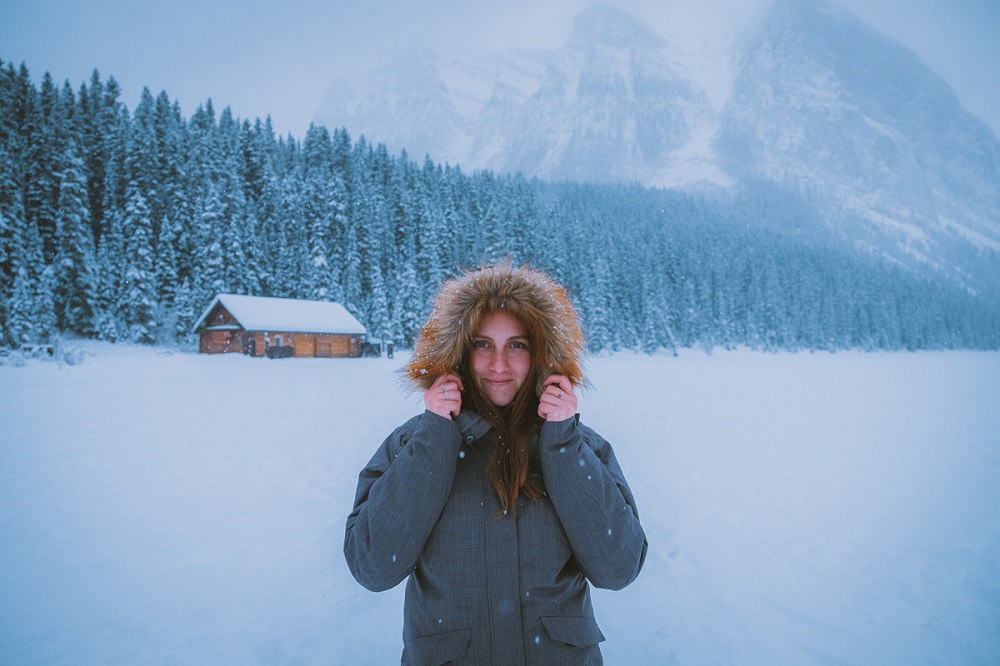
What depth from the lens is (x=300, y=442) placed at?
32.6ft

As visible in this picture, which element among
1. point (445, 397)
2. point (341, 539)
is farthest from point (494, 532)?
point (341, 539)

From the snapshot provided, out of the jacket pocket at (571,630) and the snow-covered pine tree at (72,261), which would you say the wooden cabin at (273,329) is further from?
the jacket pocket at (571,630)

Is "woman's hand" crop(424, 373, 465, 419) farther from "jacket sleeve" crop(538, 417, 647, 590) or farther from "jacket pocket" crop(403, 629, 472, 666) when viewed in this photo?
"jacket pocket" crop(403, 629, 472, 666)

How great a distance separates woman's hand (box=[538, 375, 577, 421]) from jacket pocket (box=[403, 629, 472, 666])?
981 millimetres

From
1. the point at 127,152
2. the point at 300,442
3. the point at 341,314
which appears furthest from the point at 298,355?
the point at 300,442

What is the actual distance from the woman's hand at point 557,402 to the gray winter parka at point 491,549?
38mm

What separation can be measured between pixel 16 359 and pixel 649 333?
55.8 m

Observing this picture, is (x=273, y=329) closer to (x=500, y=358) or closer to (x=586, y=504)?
(x=500, y=358)

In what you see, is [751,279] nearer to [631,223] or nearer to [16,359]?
[631,223]

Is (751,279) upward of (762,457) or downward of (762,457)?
upward

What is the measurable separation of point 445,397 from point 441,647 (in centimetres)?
105

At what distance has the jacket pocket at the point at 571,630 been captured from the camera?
1.88 meters

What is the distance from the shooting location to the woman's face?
2.14 meters

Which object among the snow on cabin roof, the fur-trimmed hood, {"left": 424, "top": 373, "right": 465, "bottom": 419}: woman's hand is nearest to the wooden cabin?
the snow on cabin roof
